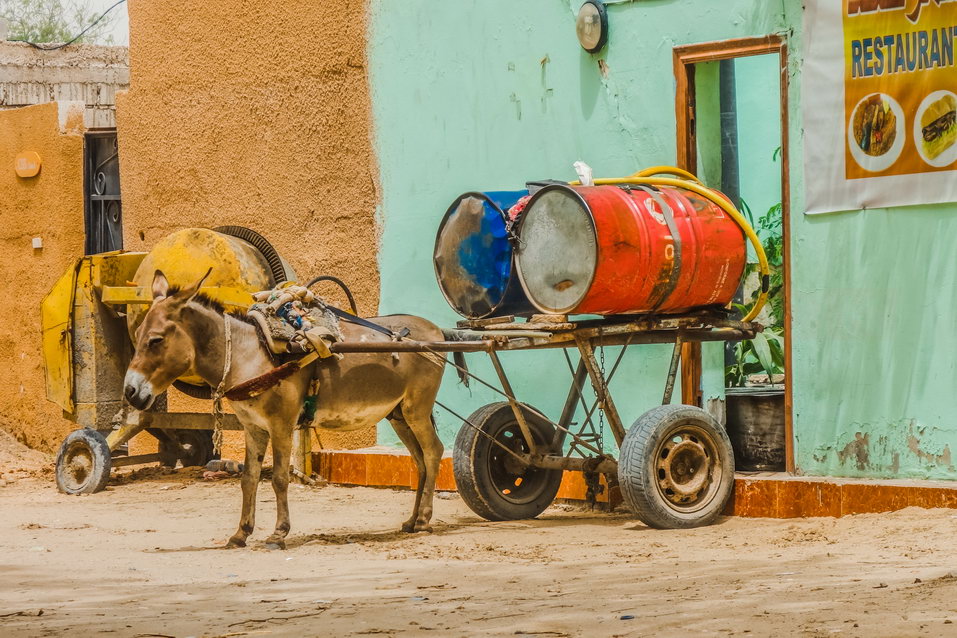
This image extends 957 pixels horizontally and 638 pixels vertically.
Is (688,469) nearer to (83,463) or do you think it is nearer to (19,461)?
(83,463)

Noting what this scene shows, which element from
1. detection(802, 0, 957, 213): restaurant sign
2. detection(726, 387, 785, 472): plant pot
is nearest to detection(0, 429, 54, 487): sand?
detection(726, 387, 785, 472): plant pot

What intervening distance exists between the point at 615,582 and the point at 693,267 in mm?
2227

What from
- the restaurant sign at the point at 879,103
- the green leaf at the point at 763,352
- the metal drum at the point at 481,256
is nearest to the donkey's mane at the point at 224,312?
the metal drum at the point at 481,256

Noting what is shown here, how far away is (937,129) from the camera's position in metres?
8.16

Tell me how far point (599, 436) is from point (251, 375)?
2072 mm

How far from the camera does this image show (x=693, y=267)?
8.08 metres

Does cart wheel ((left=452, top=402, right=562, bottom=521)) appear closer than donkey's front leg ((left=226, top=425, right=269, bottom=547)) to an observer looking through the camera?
No

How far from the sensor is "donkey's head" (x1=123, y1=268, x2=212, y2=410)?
805 centimetres

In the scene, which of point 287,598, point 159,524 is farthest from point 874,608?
point 159,524

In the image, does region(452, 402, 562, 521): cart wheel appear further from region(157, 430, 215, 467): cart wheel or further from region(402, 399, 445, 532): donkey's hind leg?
region(157, 430, 215, 467): cart wheel

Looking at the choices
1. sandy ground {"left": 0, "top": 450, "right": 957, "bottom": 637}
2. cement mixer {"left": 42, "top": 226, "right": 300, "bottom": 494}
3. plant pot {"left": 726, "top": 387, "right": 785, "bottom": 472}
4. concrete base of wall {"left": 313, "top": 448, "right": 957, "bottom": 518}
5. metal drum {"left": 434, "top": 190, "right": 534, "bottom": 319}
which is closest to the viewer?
sandy ground {"left": 0, "top": 450, "right": 957, "bottom": 637}

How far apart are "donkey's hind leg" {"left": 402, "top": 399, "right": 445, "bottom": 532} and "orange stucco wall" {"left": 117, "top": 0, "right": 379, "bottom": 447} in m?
2.75

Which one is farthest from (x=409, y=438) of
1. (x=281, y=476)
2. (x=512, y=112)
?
(x=512, y=112)

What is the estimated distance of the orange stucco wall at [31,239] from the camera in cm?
1370
